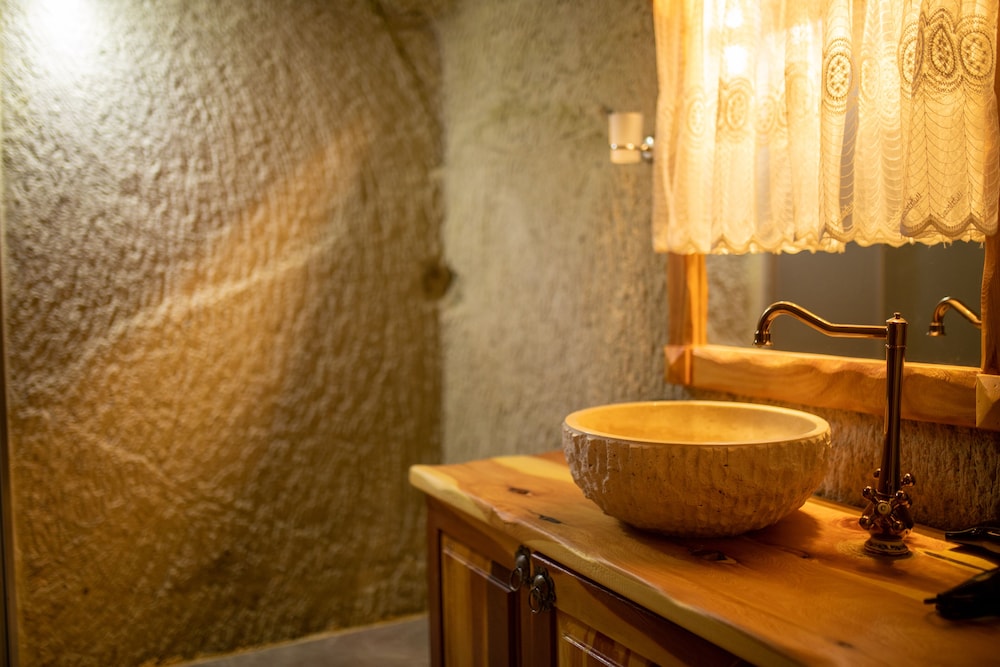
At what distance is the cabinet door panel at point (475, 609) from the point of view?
46.8 inches

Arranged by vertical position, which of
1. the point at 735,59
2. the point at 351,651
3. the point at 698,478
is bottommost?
the point at 351,651

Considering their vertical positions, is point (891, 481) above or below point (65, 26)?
below

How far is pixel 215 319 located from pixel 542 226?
0.86 m

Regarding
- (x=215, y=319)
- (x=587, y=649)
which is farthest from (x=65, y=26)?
(x=587, y=649)

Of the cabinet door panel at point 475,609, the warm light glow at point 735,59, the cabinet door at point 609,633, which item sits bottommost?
the cabinet door panel at point 475,609

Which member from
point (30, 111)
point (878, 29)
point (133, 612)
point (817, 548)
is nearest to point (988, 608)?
point (817, 548)

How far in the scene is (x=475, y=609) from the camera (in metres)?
1.28

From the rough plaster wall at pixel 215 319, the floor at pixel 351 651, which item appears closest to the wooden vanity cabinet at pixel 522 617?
the floor at pixel 351 651

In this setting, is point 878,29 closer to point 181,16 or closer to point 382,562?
point 181,16

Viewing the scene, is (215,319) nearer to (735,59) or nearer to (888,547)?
(735,59)

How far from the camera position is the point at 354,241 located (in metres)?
2.24

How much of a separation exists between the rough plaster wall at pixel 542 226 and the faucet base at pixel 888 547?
64cm

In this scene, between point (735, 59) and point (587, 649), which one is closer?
point (587, 649)

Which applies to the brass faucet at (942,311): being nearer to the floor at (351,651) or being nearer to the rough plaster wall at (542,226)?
the rough plaster wall at (542,226)
